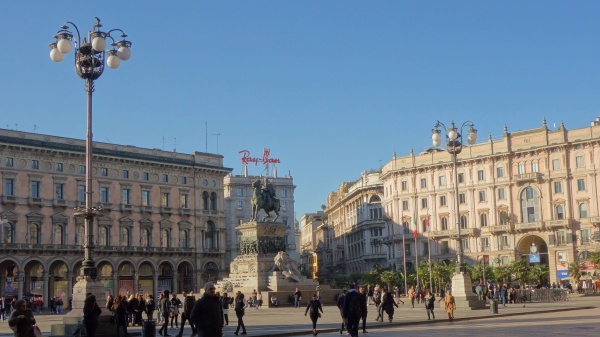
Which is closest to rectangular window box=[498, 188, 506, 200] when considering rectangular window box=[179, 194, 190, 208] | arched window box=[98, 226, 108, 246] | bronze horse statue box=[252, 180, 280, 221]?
rectangular window box=[179, 194, 190, 208]

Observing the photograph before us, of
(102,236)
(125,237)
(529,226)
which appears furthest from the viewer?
(529,226)

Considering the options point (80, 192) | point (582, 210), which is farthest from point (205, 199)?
point (582, 210)

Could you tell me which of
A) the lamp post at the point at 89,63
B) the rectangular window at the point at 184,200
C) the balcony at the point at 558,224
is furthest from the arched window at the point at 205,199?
the lamp post at the point at 89,63

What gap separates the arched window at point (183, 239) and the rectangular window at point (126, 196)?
7.58 meters

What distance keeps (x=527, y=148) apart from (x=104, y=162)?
45.7 m

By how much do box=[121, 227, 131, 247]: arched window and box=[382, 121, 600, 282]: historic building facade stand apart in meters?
28.3

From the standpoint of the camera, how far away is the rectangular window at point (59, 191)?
253 ft

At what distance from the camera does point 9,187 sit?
241 ft

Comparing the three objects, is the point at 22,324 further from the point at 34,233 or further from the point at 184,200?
the point at 184,200

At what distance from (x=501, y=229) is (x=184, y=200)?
117 feet

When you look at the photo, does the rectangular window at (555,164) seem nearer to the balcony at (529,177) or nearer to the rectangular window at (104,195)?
the balcony at (529,177)

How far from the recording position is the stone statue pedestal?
155 feet

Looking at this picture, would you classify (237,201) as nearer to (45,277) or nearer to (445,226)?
(445,226)

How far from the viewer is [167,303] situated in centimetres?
2928
